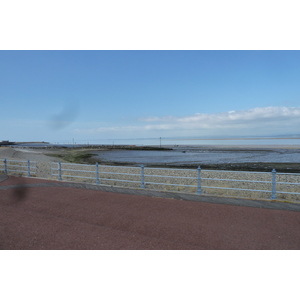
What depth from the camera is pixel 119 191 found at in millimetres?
9023

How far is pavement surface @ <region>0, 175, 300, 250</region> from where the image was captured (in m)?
4.58

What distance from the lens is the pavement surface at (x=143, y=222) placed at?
15.0 ft

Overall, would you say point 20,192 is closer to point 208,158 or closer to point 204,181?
point 204,181

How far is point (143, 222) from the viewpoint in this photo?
576 cm

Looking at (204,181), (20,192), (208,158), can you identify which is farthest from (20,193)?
(208,158)

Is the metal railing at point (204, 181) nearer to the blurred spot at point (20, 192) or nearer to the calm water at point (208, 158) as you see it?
the blurred spot at point (20, 192)

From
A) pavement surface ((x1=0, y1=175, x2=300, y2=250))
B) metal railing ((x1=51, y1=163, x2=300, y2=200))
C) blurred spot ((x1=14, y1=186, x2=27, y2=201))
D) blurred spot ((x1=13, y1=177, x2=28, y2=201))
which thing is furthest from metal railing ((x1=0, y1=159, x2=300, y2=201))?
blurred spot ((x1=14, y1=186, x2=27, y2=201))

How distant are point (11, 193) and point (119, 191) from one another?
155 inches

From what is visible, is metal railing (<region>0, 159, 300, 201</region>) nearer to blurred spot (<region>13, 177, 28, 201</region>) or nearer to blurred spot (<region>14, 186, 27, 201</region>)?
blurred spot (<region>13, 177, 28, 201</region>)

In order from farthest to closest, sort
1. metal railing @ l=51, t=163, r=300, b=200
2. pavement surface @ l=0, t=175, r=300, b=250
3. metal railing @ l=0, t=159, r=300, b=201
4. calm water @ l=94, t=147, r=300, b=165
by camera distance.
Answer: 1. calm water @ l=94, t=147, r=300, b=165
2. metal railing @ l=0, t=159, r=300, b=201
3. metal railing @ l=51, t=163, r=300, b=200
4. pavement surface @ l=0, t=175, r=300, b=250

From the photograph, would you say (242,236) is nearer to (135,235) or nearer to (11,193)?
(135,235)

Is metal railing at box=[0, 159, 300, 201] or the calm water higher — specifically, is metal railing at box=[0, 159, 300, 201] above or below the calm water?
above

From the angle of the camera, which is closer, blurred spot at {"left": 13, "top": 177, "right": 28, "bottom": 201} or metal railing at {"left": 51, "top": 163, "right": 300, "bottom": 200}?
metal railing at {"left": 51, "top": 163, "right": 300, "bottom": 200}

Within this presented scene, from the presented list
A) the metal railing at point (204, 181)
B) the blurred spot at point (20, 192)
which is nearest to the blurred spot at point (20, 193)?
the blurred spot at point (20, 192)
